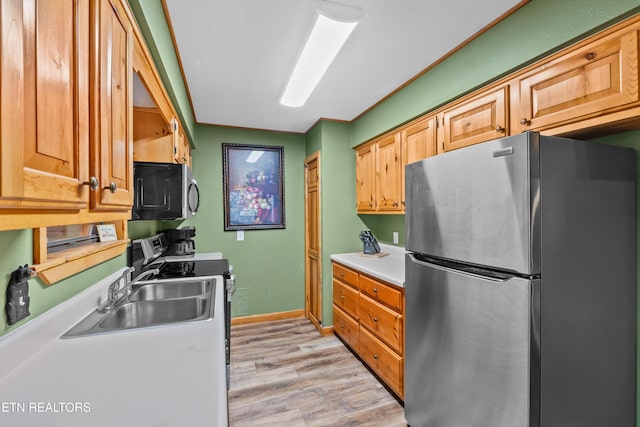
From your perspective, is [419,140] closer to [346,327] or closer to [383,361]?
[383,361]

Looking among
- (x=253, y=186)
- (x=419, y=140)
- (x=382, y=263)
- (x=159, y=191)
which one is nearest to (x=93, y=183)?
(x=159, y=191)

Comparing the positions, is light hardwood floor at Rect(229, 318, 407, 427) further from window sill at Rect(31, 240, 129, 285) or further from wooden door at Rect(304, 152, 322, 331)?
window sill at Rect(31, 240, 129, 285)

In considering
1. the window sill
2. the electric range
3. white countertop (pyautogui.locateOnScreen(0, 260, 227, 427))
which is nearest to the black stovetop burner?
the electric range

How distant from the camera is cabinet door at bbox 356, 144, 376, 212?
113 inches

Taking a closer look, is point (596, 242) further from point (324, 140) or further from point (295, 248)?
point (295, 248)

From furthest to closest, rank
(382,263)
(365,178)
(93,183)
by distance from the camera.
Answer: (365,178)
(382,263)
(93,183)

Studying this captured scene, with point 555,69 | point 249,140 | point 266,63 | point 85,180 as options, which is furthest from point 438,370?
point 249,140

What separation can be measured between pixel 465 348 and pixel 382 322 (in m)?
0.88

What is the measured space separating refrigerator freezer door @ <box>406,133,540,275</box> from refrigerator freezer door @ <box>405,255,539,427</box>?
4.1 inches

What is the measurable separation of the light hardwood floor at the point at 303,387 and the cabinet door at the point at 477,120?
1861 mm

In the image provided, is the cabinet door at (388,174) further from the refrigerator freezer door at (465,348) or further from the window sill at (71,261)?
the window sill at (71,261)

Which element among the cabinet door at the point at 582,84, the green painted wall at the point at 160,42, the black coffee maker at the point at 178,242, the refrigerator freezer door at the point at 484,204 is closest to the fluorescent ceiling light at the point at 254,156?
the black coffee maker at the point at 178,242

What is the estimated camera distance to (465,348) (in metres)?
1.32

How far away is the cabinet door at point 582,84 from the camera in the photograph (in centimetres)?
109
